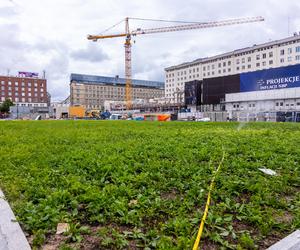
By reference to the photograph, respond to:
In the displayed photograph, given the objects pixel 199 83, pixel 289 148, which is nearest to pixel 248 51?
pixel 199 83

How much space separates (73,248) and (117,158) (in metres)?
3.32

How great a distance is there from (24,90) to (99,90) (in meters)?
43.8

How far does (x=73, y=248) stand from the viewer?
8.14 feet

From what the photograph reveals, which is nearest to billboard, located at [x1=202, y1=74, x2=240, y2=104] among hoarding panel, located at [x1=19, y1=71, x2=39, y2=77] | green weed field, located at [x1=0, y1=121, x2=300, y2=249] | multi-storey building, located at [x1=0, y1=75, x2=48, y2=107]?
green weed field, located at [x1=0, y1=121, x2=300, y2=249]

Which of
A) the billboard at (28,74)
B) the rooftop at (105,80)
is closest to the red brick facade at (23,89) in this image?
the billboard at (28,74)

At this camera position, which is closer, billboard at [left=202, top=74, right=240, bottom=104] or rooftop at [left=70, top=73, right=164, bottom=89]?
billboard at [left=202, top=74, right=240, bottom=104]

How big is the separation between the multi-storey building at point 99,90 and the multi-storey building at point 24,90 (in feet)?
68.0

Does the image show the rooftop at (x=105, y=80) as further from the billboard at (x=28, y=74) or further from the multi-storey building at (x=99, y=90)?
the billboard at (x=28, y=74)

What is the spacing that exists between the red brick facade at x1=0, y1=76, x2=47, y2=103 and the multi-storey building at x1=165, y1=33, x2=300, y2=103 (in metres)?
61.6

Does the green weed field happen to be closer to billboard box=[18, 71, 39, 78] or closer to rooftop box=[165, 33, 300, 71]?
rooftop box=[165, 33, 300, 71]

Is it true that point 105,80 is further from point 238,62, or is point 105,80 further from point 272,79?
point 272,79

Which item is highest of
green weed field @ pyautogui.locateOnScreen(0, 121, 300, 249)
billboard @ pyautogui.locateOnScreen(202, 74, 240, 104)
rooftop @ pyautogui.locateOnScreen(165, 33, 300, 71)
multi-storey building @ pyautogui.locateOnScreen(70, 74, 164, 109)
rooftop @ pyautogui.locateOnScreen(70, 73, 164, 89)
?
rooftop @ pyautogui.locateOnScreen(165, 33, 300, 71)

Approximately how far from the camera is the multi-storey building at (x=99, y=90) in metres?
151

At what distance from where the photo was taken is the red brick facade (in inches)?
4798
